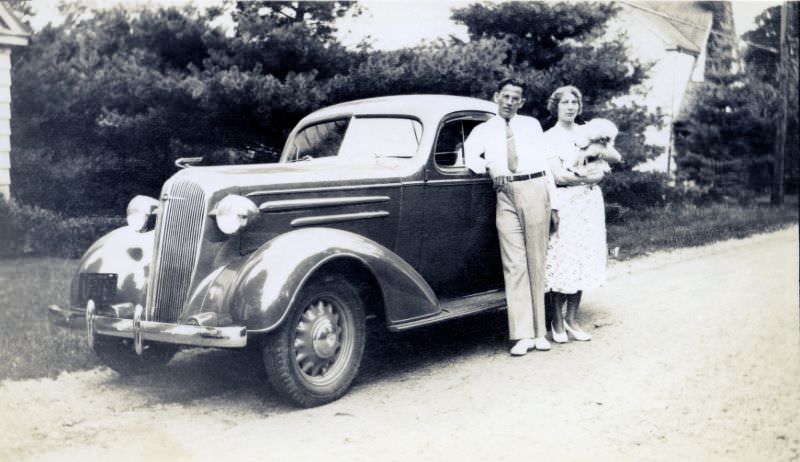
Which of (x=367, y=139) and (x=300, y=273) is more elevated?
(x=367, y=139)

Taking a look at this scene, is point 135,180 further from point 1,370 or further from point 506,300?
point 506,300

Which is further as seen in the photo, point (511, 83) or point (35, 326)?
point (511, 83)

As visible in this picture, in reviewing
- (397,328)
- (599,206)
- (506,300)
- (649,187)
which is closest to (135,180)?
(397,328)

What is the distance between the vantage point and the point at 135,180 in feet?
16.8

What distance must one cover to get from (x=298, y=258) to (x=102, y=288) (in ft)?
3.69

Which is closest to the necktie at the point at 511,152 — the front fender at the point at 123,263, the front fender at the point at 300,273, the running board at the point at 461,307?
the running board at the point at 461,307

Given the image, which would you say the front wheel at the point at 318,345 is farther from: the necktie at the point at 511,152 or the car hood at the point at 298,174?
the necktie at the point at 511,152

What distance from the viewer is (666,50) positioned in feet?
22.1

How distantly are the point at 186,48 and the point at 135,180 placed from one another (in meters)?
1.31

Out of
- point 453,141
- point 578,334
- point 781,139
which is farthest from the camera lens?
point 781,139

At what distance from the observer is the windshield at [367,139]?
4566 millimetres

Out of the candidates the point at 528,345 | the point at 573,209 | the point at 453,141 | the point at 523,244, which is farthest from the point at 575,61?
the point at 528,345

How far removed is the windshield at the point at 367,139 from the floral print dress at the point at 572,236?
0.99 m

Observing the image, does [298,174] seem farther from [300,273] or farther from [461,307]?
[461,307]
